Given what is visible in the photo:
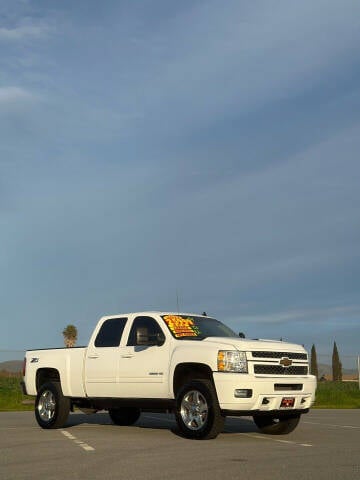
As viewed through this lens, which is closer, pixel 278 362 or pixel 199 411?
pixel 199 411

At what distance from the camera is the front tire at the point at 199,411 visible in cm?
1195

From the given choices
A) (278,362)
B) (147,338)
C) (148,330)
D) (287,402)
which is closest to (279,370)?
(278,362)

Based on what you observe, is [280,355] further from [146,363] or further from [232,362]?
[146,363]

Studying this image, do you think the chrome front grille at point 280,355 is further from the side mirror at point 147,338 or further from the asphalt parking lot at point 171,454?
the side mirror at point 147,338

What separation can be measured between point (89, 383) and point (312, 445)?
15.4 ft

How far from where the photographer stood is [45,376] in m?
15.7

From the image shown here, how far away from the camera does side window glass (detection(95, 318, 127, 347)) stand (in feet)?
46.9

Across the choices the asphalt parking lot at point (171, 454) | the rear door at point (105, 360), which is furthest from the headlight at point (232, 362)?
the rear door at point (105, 360)

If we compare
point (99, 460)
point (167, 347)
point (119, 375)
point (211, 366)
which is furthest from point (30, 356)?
point (99, 460)

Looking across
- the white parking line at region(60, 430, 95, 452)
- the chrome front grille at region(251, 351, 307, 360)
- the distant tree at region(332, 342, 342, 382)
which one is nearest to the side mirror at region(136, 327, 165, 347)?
the chrome front grille at region(251, 351, 307, 360)

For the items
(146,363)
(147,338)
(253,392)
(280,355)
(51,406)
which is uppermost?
(147,338)

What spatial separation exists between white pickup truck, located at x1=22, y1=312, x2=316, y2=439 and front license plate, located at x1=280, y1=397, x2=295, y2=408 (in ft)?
0.06

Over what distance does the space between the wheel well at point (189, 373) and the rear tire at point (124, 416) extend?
11.4 feet

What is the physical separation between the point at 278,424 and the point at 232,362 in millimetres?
2356
